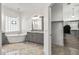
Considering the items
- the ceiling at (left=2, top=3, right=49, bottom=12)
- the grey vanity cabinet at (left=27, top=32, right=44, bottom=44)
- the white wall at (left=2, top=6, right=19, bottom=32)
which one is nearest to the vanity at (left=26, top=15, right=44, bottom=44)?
the grey vanity cabinet at (left=27, top=32, right=44, bottom=44)

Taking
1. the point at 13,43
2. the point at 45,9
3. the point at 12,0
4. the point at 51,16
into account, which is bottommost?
the point at 13,43

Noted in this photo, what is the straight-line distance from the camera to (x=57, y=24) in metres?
1.54

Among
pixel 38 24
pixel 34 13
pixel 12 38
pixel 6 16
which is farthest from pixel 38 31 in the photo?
pixel 6 16

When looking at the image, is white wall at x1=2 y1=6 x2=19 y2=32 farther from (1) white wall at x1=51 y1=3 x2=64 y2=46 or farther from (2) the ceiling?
(1) white wall at x1=51 y1=3 x2=64 y2=46

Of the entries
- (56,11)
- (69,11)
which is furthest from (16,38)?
(69,11)

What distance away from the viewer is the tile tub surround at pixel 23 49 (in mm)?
1513

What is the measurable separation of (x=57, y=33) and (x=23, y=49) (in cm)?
62

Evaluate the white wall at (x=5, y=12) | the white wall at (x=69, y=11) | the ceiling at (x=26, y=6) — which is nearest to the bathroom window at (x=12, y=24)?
the white wall at (x=5, y=12)

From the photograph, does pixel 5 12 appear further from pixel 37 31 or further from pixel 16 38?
pixel 37 31

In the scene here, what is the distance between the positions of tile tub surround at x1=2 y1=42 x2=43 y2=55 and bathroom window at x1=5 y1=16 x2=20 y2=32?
0.82 ft

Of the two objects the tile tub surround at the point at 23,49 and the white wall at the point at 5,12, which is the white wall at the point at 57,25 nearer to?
the tile tub surround at the point at 23,49

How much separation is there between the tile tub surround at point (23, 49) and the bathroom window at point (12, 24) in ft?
0.82
